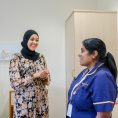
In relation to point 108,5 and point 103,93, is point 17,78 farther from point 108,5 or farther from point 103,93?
point 108,5

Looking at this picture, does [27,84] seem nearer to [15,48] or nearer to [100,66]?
[100,66]

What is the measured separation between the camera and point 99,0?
3.86 m

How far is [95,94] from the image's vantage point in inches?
64.2

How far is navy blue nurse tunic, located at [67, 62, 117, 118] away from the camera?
1611 millimetres

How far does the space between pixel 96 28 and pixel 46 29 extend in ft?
3.39

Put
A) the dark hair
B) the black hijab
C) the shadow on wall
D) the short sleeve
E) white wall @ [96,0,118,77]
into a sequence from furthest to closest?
the shadow on wall → white wall @ [96,0,118,77] → the black hijab → the dark hair → the short sleeve

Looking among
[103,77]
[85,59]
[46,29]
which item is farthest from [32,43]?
[103,77]

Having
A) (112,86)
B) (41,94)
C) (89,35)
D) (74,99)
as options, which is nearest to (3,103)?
(41,94)

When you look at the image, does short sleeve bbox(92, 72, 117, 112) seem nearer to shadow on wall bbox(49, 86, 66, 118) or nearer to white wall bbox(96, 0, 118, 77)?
white wall bbox(96, 0, 118, 77)

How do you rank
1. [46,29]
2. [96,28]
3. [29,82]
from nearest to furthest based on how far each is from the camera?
[29,82], [96,28], [46,29]

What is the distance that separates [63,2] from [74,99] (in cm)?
247

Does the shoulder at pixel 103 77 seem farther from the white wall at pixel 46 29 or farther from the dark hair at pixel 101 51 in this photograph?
the white wall at pixel 46 29

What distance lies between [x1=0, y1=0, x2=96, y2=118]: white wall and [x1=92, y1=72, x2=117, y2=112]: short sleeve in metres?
2.27

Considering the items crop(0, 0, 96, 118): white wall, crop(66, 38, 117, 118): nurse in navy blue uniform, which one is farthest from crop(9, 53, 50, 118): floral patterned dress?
crop(0, 0, 96, 118): white wall
